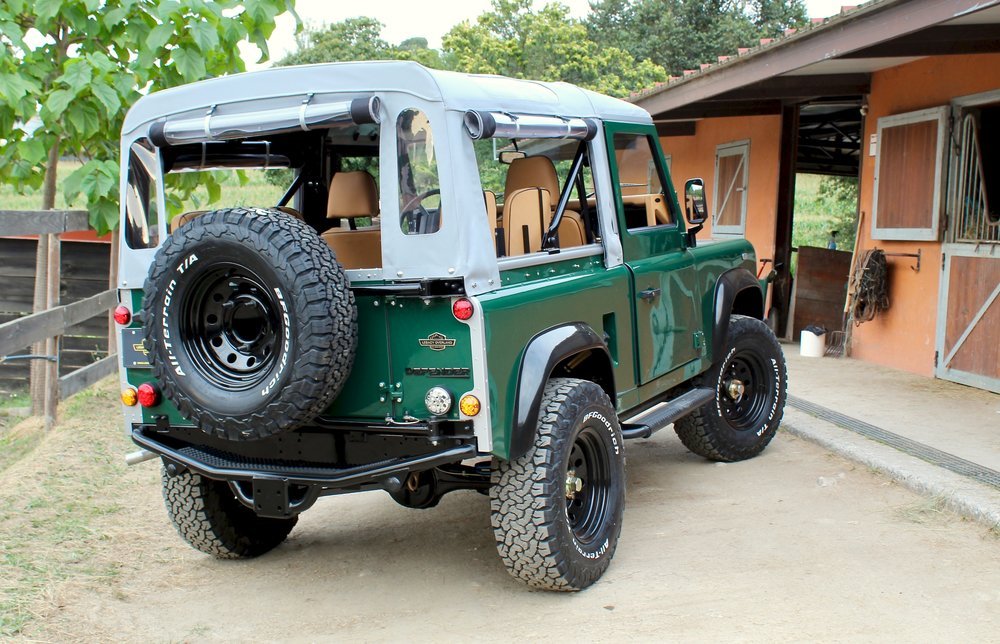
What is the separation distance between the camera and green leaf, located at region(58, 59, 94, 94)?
6.60m

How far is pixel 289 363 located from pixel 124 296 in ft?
3.97

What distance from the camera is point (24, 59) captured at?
23.2 feet

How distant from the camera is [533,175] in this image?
4.83 meters

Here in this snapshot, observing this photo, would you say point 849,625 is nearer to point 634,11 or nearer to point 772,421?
point 772,421

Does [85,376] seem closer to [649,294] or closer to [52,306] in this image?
[52,306]

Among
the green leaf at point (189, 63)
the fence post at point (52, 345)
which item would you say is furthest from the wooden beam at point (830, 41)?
the fence post at point (52, 345)

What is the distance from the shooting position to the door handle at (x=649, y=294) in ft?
16.3

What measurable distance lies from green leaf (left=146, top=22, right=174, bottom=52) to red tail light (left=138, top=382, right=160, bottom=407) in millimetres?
3564

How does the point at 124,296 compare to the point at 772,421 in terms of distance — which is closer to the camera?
the point at 124,296

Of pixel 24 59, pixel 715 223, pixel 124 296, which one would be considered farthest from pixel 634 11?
pixel 124 296

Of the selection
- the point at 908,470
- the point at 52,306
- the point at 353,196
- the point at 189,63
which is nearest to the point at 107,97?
the point at 189,63

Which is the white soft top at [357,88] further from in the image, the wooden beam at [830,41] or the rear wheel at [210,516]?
the wooden beam at [830,41]

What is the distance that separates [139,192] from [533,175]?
1.87 metres

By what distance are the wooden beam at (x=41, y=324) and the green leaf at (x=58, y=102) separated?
140 cm
